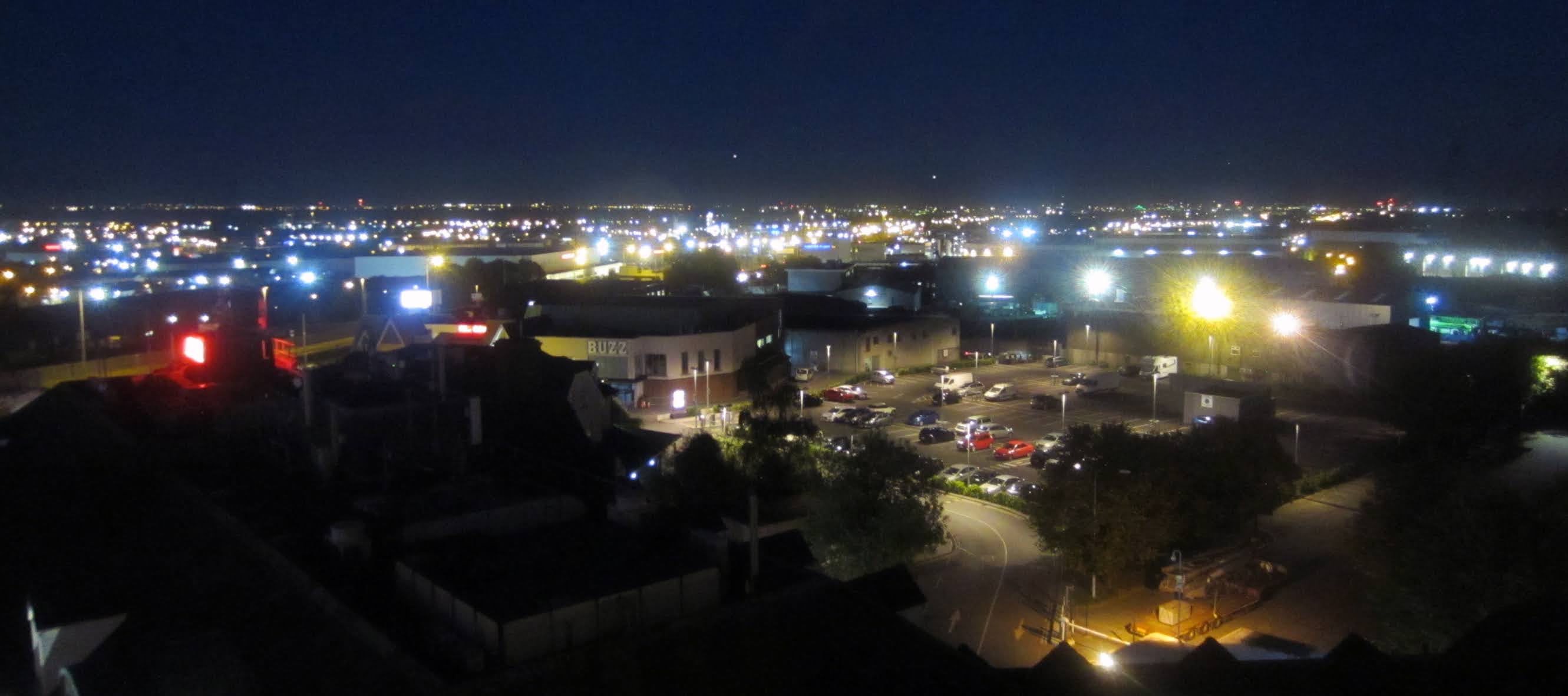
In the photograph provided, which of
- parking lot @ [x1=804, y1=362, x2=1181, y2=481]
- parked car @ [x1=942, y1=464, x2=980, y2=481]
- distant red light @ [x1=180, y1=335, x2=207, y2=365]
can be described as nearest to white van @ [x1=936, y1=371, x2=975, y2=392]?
parking lot @ [x1=804, y1=362, x2=1181, y2=481]

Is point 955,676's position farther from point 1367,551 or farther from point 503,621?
point 1367,551

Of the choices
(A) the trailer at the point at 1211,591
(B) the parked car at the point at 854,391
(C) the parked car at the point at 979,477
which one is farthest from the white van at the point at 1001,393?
(A) the trailer at the point at 1211,591

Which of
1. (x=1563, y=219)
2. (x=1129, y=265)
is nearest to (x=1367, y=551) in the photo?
(x=1129, y=265)

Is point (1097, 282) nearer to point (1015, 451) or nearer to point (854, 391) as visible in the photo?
point (854, 391)

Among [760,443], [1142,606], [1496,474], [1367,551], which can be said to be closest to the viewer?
[1367,551]

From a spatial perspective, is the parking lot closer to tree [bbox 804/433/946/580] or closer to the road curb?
the road curb

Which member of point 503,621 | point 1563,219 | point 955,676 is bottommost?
point 955,676
